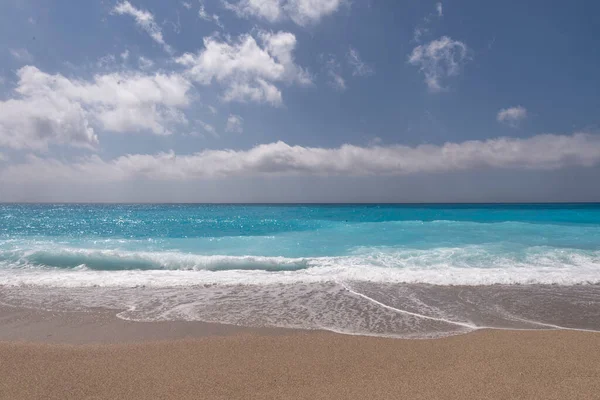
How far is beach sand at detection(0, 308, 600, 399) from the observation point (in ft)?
11.9

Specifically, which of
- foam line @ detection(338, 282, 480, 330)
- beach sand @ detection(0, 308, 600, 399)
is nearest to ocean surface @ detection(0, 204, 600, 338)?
foam line @ detection(338, 282, 480, 330)

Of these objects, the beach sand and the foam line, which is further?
the foam line

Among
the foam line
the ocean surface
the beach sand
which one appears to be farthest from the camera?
the ocean surface

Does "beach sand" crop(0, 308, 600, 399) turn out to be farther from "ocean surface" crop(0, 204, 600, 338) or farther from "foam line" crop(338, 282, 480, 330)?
"ocean surface" crop(0, 204, 600, 338)

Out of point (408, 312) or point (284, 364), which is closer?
point (284, 364)

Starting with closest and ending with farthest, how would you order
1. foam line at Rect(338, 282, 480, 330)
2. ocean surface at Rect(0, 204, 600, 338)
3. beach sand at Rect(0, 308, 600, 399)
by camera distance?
beach sand at Rect(0, 308, 600, 399), foam line at Rect(338, 282, 480, 330), ocean surface at Rect(0, 204, 600, 338)

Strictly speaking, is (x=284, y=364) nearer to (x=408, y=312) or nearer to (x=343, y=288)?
(x=408, y=312)

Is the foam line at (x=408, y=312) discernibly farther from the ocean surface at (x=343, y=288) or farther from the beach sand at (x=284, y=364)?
the beach sand at (x=284, y=364)

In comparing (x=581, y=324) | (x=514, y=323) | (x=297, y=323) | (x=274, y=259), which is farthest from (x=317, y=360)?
(x=274, y=259)

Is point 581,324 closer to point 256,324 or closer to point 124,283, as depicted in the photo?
point 256,324

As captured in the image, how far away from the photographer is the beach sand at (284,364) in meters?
3.63

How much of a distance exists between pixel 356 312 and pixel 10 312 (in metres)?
7.01

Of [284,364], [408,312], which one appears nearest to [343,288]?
[408,312]

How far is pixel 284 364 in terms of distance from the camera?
4297mm
